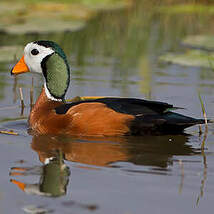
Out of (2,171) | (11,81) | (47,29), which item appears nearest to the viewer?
(2,171)

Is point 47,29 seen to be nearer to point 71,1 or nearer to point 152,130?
point 71,1

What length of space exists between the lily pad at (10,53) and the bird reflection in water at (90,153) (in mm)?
4170

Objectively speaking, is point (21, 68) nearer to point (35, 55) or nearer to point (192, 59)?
point (35, 55)

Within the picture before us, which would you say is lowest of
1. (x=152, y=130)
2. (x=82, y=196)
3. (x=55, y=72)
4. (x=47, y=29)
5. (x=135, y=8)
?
(x=82, y=196)

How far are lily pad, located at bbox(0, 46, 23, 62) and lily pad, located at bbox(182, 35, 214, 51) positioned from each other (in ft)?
11.5

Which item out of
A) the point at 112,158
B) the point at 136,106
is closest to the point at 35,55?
the point at 136,106

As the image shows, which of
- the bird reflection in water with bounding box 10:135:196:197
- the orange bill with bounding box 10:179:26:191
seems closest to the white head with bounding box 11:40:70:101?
the bird reflection in water with bounding box 10:135:196:197

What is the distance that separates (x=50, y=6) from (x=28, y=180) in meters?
12.9

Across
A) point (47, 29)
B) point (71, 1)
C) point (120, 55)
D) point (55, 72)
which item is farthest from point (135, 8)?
point (55, 72)

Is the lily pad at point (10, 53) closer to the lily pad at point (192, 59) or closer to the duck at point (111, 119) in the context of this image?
the lily pad at point (192, 59)

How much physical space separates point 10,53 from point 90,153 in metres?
5.45

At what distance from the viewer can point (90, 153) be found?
6445 mm

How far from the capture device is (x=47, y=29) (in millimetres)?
14312

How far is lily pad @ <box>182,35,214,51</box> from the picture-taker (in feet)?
41.6
